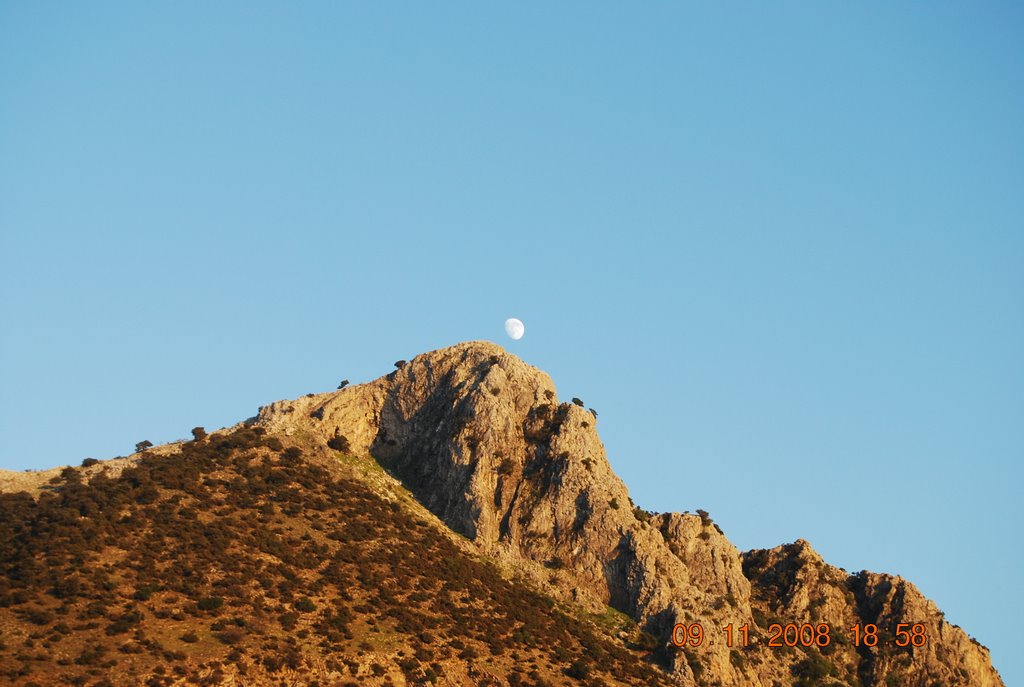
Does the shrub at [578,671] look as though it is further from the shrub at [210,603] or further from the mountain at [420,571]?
the shrub at [210,603]

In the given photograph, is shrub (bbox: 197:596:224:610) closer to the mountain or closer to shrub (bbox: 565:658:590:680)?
the mountain

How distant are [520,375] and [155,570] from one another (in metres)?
46.7

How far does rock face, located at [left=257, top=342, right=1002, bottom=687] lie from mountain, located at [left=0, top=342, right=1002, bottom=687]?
0.74 ft

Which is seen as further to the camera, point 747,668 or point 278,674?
point 747,668

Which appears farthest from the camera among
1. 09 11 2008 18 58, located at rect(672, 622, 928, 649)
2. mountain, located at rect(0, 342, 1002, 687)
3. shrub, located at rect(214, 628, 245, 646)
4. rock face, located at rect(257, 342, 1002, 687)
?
09 11 2008 18 58, located at rect(672, 622, 928, 649)

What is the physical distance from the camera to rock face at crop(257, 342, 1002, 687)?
117062mm

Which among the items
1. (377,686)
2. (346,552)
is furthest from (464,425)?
(377,686)

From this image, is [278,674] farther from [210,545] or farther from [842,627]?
[842,627]

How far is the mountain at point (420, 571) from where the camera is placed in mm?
93188

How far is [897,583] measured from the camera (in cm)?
12738

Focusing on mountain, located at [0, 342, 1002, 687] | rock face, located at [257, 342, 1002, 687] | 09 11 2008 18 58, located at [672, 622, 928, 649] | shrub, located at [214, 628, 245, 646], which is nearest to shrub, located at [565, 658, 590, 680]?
mountain, located at [0, 342, 1002, 687]

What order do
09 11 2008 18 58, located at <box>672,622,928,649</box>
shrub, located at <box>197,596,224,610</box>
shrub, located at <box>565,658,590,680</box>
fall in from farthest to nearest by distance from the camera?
09 11 2008 18 58, located at <box>672,622,928,649</box>, shrub, located at <box>565,658,590,680</box>, shrub, located at <box>197,596,224,610</box>

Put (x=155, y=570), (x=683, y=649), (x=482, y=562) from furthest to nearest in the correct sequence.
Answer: (x=482, y=562), (x=683, y=649), (x=155, y=570)

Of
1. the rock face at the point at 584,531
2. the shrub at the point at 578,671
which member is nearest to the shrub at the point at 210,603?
the shrub at the point at 578,671
